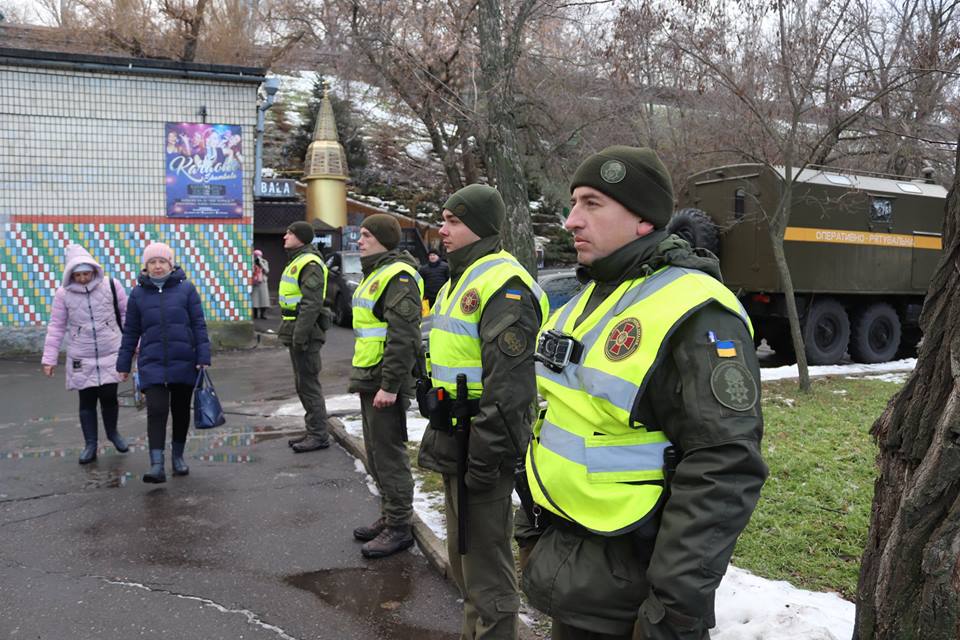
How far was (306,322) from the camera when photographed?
22.0 ft

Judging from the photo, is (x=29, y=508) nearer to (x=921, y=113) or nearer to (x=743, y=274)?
(x=743, y=274)

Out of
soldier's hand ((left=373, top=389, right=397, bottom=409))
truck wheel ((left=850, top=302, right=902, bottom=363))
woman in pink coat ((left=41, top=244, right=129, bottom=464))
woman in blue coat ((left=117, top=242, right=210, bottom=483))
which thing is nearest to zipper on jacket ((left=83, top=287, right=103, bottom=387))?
woman in pink coat ((left=41, top=244, right=129, bottom=464))

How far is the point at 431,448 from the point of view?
341 cm

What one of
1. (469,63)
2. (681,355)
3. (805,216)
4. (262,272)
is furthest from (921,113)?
(262,272)

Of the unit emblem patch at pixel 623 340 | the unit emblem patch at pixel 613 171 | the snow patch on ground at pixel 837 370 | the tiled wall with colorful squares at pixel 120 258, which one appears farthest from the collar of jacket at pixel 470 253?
the tiled wall with colorful squares at pixel 120 258

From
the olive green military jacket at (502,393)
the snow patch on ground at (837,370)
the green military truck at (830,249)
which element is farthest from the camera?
the green military truck at (830,249)

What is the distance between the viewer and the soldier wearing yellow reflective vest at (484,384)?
2.96 meters

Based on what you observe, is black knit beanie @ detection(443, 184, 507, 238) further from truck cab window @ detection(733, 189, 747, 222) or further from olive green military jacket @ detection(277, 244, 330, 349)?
truck cab window @ detection(733, 189, 747, 222)

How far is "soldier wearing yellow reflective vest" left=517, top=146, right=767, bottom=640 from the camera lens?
171 cm

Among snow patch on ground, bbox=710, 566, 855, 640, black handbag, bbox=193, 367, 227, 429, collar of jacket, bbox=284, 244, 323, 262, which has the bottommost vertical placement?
snow patch on ground, bbox=710, 566, 855, 640

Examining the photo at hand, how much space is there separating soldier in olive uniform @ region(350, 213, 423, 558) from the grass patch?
1.95m

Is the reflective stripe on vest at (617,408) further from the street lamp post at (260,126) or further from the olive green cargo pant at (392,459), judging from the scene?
the street lamp post at (260,126)

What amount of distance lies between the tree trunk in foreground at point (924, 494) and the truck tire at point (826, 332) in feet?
34.7

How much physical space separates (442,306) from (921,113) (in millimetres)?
10391
